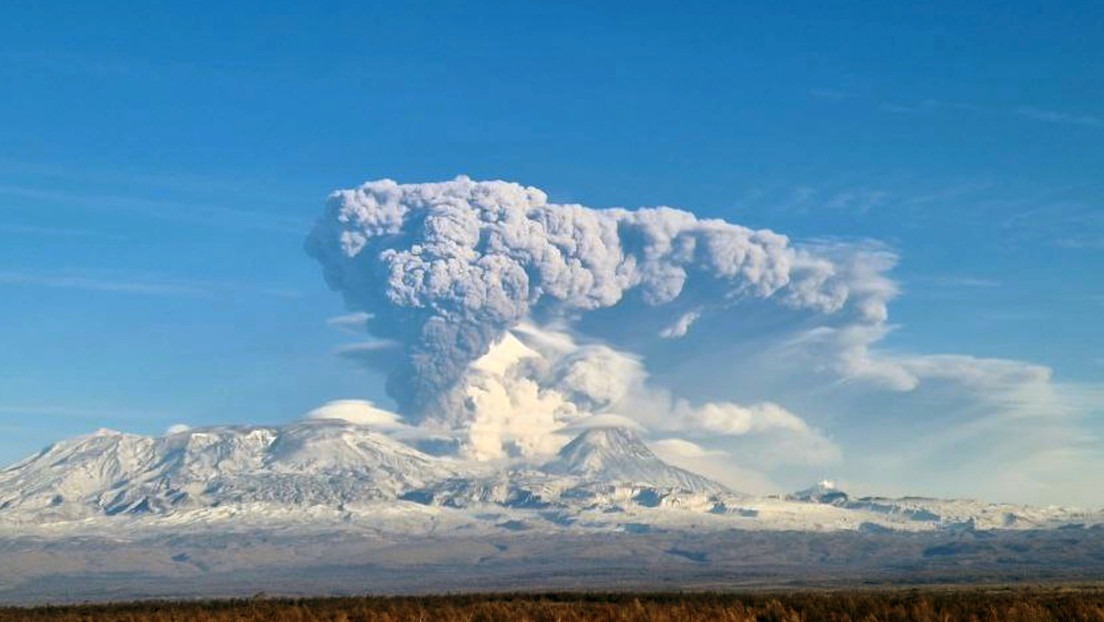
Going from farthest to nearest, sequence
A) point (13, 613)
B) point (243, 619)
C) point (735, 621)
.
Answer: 1. point (13, 613)
2. point (243, 619)
3. point (735, 621)

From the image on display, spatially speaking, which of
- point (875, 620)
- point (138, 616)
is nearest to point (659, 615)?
point (875, 620)

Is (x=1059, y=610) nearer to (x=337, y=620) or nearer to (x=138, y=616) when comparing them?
(x=337, y=620)

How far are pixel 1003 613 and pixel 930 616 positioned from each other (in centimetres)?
310

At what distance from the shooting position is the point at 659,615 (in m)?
51.7

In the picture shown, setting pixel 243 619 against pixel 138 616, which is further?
→ pixel 138 616

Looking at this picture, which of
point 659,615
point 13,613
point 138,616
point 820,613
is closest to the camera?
point 659,615

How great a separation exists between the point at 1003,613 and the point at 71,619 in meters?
55.8

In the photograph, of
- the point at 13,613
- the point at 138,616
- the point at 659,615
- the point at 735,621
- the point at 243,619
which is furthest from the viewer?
the point at 13,613

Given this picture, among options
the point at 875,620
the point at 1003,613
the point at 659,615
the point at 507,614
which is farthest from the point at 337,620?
the point at 1003,613

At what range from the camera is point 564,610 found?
5759 cm

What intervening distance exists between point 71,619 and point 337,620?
31770mm

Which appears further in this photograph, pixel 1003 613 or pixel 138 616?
pixel 138 616

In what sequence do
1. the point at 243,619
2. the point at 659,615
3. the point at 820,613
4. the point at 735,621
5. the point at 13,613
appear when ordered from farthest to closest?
the point at 13,613 → the point at 243,619 → the point at 820,613 → the point at 659,615 → the point at 735,621

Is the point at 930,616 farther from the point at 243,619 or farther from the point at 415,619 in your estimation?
→ the point at 243,619
